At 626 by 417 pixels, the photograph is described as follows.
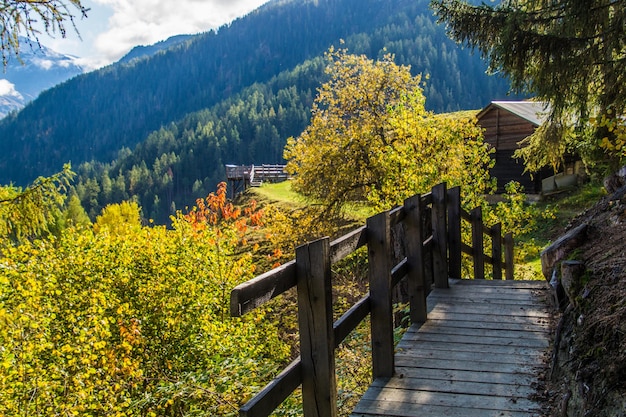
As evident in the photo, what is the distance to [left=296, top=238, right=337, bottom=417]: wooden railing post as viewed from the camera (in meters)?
3.03

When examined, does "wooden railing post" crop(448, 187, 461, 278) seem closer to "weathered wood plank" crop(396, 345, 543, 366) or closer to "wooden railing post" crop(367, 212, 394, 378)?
"weathered wood plank" crop(396, 345, 543, 366)

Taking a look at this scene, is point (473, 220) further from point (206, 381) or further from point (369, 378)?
point (206, 381)

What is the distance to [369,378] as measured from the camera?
7.87 meters

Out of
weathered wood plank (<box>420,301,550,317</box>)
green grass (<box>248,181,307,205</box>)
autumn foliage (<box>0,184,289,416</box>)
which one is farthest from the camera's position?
green grass (<box>248,181,307,205</box>)

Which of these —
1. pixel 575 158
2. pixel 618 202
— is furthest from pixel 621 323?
pixel 575 158

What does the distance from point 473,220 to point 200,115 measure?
167 m

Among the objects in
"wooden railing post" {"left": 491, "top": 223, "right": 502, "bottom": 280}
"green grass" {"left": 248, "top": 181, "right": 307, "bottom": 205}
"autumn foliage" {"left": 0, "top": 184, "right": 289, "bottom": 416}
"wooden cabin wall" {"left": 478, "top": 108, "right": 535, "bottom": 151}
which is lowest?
"green grass" {"left": 248, "top": 181, "right": 307, "bottom": 205}

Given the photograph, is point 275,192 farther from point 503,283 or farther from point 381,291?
point 381,291

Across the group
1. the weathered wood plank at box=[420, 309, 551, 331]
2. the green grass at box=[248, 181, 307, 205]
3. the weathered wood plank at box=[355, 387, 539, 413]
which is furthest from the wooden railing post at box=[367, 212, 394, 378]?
the green grass at box=[248, 181, 307, 205]

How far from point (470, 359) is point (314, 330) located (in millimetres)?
1945

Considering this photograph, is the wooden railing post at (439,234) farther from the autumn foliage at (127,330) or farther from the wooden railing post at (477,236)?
the autumn foliage at (127,330)

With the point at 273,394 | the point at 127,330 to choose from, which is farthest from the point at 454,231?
the point at 127,330

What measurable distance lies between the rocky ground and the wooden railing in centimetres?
125

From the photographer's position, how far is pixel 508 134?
3123 centimetres
